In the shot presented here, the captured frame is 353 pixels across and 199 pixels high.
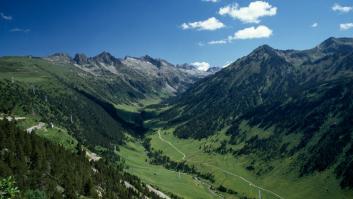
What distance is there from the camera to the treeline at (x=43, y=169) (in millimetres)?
109438

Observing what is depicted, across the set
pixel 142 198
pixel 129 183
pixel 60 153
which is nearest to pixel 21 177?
pixel 60 153

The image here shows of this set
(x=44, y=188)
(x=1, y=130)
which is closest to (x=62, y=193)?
(x=44, y=188)

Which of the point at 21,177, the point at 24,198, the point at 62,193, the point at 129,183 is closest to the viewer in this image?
the point at 24,198

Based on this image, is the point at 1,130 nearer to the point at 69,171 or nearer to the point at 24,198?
the point at 69,171

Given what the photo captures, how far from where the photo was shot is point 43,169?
122500 millimetres

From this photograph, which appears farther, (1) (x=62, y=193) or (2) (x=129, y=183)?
(2) (x=129, y=183)

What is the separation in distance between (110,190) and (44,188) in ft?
139

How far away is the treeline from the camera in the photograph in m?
109

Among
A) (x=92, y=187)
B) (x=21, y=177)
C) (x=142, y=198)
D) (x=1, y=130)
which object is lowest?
A: (x=142, y=198)

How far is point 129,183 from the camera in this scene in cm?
19088

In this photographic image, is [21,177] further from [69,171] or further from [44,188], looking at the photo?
[69,171]

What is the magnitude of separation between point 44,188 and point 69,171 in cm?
2107

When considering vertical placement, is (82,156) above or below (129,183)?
above

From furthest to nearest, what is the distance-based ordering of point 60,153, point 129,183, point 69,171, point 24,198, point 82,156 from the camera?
point 129,183 → point 82,156 → point 60,153 → point 69,171 → point 24,198
